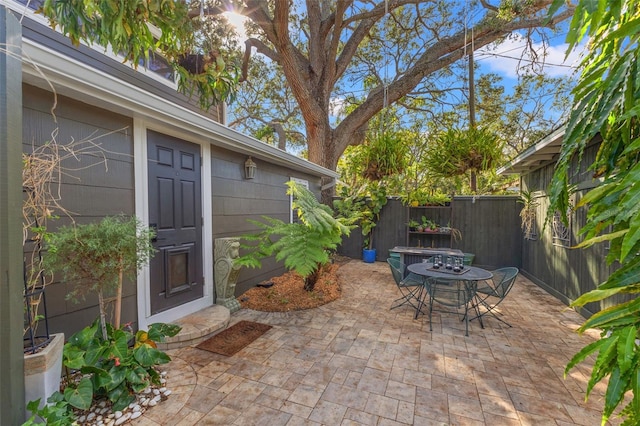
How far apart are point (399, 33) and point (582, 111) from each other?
9.36m

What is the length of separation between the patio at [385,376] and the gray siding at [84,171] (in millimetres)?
913

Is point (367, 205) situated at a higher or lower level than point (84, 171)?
lower

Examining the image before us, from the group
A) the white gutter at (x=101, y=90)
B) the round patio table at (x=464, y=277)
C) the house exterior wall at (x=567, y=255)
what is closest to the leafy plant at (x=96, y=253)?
the white gutter at (x=101, y=90)

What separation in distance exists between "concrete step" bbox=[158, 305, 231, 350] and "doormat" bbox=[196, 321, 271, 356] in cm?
7

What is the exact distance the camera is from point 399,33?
887 centimetres

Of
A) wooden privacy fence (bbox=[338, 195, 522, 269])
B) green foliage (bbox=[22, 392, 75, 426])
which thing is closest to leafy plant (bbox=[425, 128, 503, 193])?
wooden privacy fence (bbox=[338, 195, 522, 269])

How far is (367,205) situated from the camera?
26.2 ft

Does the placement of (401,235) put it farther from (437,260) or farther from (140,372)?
(140,372)

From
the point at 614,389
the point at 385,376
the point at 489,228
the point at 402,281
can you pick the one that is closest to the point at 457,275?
the point at 402,281

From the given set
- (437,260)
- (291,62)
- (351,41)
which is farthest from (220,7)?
(437,260)

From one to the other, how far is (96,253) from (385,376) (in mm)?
2410

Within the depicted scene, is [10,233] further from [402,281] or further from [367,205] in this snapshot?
[367,205]

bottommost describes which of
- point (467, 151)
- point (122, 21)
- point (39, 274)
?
point (39, 274)

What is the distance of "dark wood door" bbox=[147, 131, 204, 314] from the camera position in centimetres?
312
